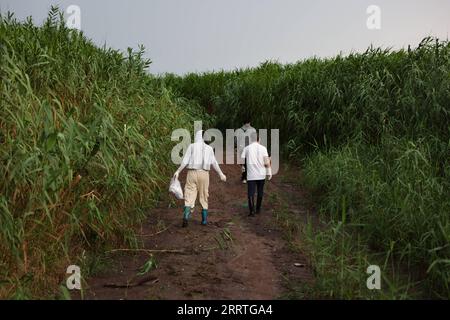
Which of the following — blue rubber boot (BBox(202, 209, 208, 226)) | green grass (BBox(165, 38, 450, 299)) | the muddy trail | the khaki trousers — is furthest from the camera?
blue rubber boot (BBox(202, 209, 208, 226))

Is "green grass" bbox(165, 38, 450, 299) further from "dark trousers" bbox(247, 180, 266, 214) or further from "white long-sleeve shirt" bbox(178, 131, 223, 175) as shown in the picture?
"white long-sleeve shirt" bbox(178, 131, 223, 175)

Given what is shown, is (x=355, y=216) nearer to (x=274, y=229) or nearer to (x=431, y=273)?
(x=274, y=229)

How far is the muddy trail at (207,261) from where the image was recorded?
520 centimetres

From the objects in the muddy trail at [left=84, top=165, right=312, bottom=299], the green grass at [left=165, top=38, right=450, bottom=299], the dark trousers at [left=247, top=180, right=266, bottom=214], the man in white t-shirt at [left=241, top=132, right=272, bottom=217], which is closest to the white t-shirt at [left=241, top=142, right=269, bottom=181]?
the man in white t-shirt at [left=241, top=132, right=272, bottom=217]

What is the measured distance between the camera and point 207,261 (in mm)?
6016

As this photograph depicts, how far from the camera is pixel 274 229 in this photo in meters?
7.47

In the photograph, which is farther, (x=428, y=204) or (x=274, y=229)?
(x=274, y=229)

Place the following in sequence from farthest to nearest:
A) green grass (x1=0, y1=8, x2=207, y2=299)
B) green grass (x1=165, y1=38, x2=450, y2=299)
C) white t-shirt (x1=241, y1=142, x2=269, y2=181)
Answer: white t-shirt (x1=241, y1=142, x2=269, y2=181)
green grass (x1=165, y1=38, x2=450, y2=299)
green grass (x1=0, y1=8, x2=207, y2=299)

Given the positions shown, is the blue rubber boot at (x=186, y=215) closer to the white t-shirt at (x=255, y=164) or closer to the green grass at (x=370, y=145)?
the white t-shirt at (x=255, y=164)

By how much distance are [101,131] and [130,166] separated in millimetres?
1042

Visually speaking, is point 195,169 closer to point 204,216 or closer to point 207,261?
point 204,216

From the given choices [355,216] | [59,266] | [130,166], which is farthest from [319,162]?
[59,266]

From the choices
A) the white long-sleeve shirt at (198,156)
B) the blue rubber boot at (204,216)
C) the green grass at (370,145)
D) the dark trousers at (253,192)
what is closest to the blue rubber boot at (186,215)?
the blue rubber boot at (204,216)

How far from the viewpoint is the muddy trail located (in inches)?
205
